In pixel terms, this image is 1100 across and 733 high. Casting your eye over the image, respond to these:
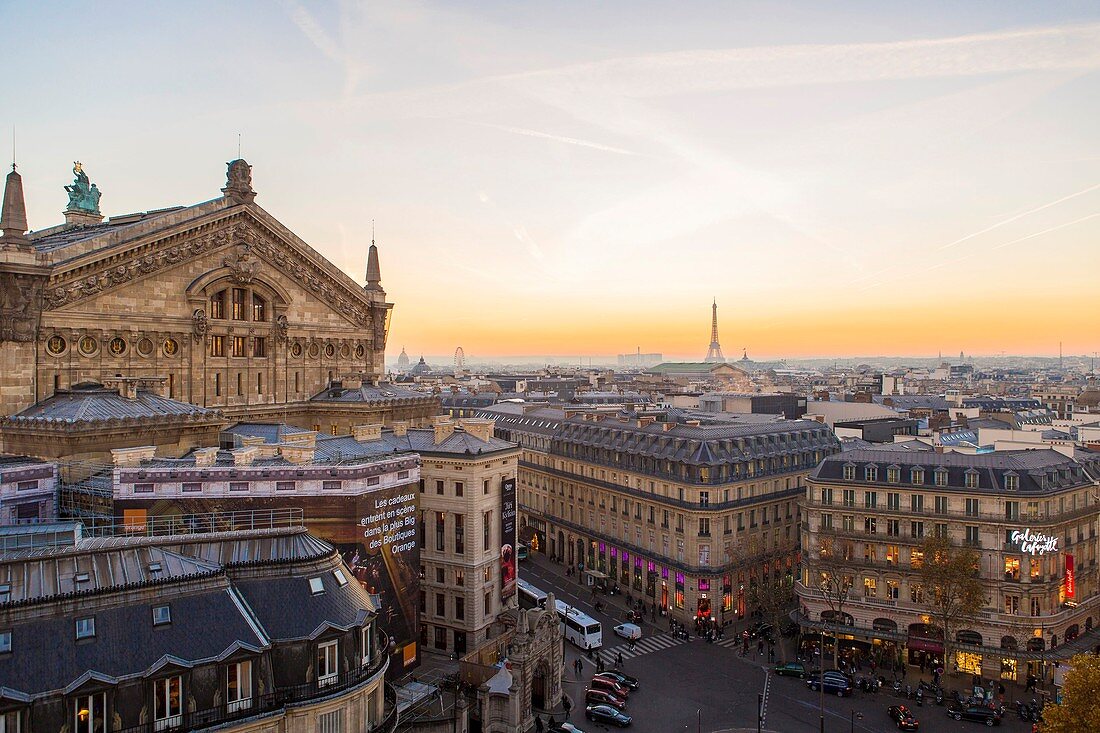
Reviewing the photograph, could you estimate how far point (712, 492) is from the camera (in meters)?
72.8

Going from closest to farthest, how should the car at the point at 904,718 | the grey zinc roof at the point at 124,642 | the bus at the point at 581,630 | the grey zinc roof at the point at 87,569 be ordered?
the grey zinc roof at the point at 124,642
the grey zinc roof at the point at 87,569
the car at the point at 904,718
the bus at the point at 581,630

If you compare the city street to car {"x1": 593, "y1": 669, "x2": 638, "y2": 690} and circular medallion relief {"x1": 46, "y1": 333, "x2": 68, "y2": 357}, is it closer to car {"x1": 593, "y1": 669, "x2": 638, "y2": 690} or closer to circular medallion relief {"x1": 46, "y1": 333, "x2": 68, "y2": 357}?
car {"x1": 593, "y1": 669, "x2": 638, "y2": 690}

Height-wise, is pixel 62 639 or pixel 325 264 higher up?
pixel 325 264

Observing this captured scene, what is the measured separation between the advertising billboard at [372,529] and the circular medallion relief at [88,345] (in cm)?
1566

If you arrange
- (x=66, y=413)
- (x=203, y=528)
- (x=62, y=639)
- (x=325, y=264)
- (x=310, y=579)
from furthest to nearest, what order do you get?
(x=325, y=264) < (x=66, y=413) < (x=203, y=528) < (x=310, y=579) < (x=62, y=639)

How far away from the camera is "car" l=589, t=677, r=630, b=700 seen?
181 feet

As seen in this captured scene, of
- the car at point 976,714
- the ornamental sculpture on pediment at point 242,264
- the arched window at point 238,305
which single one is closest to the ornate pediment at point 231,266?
the ornamental sculpture on pediment at point 242,264

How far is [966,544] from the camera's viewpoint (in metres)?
62.6

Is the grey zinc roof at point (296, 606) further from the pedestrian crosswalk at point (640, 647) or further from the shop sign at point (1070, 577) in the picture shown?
the shop sign at point (1070, 577)

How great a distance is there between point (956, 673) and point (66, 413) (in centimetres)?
6514

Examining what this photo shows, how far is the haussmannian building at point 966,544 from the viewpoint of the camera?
197 ft

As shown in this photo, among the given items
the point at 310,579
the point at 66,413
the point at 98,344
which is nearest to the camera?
A: the point at 310,579

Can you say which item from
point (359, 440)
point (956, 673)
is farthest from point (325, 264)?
point (956, 673)

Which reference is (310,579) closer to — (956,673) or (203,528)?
(203,528)
